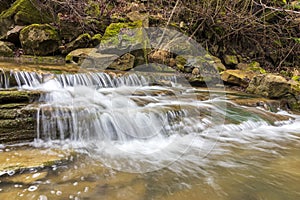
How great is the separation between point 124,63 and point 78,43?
2148 millimetres

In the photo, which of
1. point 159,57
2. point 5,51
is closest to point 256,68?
point 159,57

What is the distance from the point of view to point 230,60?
9.37m

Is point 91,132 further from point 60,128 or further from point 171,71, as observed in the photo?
point 171,71

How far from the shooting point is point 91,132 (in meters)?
3.20

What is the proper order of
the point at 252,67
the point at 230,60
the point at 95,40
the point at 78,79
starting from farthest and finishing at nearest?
the point at 230,60 → the point at 252,67 → the point at 95,40 → the point at 78,79

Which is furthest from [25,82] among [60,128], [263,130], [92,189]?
[263,130]

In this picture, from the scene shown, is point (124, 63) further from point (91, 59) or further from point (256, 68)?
point (256, 68)

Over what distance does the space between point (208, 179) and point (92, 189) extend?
115 centimetres

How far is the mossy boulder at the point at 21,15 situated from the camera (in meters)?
8.29

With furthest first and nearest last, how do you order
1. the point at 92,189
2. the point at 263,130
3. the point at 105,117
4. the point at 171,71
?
1. the point at 171,71
2. the point at 263,130
3. the point at 105,117
4. the point at 92,189

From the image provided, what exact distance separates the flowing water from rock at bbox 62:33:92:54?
3.29 metres

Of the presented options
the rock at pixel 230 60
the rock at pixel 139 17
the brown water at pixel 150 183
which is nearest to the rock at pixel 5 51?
the rock at pixel 139 17

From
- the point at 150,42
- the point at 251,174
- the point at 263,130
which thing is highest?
the point at 150,42

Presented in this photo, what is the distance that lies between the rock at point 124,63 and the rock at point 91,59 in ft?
0.41
